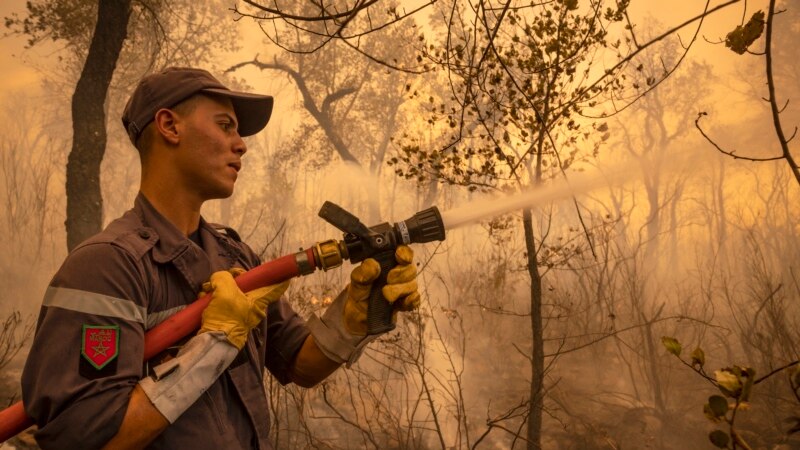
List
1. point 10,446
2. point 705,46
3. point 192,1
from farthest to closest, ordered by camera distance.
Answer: point 705,46
point 192,1
point 10,446

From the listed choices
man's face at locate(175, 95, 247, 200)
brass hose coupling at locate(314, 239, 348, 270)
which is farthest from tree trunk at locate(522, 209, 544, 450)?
man's face at locate(175, 95, 247, 200)

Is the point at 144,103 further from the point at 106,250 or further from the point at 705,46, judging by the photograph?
the point at 705,46

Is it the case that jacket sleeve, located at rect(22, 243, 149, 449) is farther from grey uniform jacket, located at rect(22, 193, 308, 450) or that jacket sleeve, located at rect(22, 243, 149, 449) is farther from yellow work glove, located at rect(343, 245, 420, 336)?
yellow work glove, located at rect(343, 245, 420, 336)

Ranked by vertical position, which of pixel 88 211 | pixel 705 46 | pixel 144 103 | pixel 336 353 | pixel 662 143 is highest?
pixel 705 46

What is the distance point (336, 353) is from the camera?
6.69 ft

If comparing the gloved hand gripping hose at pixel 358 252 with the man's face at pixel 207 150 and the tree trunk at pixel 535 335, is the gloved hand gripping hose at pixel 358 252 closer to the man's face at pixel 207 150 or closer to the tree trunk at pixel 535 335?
the man's face at pixel 207 150

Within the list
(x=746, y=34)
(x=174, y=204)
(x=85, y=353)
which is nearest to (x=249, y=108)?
(x=174, y=204)

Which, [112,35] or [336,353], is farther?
[112,35]

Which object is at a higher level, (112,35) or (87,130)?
(112,35)

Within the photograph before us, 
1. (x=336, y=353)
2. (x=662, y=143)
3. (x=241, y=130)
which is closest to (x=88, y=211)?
(x=241, y=130)

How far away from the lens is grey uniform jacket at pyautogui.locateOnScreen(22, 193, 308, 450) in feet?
4.30

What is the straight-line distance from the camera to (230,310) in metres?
1.61

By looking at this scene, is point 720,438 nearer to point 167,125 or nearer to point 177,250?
point 177,250

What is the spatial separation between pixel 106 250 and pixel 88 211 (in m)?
4.90
